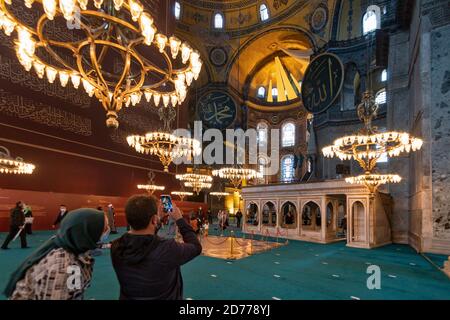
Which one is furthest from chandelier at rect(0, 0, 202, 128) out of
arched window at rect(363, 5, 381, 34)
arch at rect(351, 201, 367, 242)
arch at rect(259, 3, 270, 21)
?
arch at rect(259, 3, 270, 21)

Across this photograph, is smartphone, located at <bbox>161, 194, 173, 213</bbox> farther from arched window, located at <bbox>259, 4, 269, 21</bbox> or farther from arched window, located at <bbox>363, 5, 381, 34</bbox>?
arched window, located at <bbox>259, 4, 269, 21</bbox>

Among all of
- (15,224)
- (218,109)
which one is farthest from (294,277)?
(218,109)

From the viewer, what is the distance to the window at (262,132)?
26531 mm

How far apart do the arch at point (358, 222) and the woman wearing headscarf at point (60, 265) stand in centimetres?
985

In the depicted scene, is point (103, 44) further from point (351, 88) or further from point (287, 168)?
point (287, 168)

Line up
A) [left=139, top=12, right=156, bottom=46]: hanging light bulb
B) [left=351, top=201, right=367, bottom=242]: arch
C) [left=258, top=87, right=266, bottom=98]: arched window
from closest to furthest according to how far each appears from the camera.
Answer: [left=139, top=12, right=156, bottom=46]: hanging light bulb, [left=351, top=201, right=367, bottom=242]: arch, [left=258, top=87, right=266, bottom=98]: arched window

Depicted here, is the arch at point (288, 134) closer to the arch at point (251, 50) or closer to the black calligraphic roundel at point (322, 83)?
the arch at point (251, 50)

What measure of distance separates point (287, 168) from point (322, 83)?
47.1ft

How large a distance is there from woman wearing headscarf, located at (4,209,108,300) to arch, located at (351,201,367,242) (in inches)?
388

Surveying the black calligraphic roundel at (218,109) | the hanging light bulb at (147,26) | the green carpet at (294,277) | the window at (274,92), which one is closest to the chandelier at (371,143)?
the green carpet at (294,277)

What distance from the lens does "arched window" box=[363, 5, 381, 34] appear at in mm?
15250

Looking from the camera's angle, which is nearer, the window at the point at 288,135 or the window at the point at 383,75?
the window at the point at 383,75

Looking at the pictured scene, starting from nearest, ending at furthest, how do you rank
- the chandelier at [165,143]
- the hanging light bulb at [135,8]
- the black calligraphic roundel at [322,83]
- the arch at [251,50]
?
the hanging light bulb at [135,8] → the chandelier at [165,143] → the black calligraphic roundel at [322,83] → the arch at [251,50]
